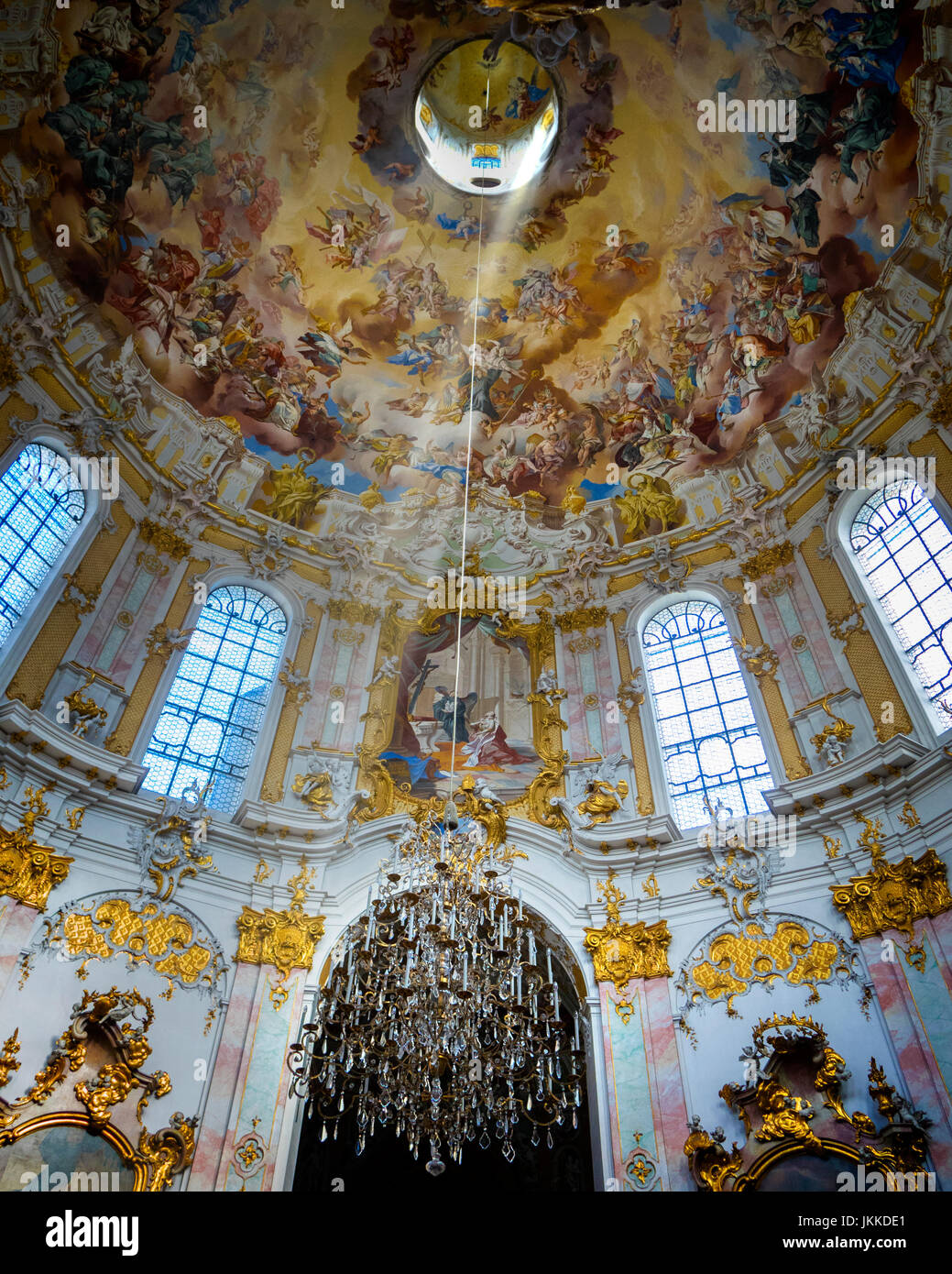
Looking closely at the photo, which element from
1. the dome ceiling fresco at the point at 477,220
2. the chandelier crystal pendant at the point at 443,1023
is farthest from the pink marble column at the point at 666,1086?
the dome ceiling fresco at the point at 477,220

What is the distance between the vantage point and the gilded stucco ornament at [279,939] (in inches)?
436

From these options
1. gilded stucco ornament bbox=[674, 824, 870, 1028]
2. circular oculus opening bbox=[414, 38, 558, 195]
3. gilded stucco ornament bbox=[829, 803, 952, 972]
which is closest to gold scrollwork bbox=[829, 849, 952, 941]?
→ gilded stucco ornament bbox=[829, 803, 952, 972]

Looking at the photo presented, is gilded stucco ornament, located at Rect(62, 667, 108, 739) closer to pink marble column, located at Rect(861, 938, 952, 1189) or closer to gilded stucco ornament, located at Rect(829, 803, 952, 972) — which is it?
gilded stucco ornament, located at Rect(829, 803, 952, 972)

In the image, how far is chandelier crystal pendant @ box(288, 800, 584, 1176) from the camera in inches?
310

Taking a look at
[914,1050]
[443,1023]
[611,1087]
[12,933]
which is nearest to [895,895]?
[914,1050]

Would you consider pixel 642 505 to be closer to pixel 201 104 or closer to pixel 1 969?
pixel 201 104

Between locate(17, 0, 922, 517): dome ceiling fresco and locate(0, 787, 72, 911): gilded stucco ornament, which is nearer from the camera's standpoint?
locate(0, 787, 72, 911): gilded stucco ornament

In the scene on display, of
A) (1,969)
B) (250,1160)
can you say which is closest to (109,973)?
(1,969)

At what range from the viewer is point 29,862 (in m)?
10.1

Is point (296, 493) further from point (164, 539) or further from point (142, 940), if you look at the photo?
point (142, 940)

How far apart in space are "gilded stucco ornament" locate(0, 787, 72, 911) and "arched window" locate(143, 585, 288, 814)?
1.85 m

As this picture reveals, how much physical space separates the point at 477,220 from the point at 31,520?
10.3m

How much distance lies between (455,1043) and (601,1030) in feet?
12.1
